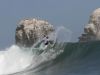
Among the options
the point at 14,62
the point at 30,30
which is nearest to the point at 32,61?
the point at 14,62

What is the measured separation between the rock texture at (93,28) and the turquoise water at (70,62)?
45.7ft

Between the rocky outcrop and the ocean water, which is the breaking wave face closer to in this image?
the ocean water

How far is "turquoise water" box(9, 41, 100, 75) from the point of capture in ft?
68.4

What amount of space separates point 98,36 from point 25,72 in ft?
66.3

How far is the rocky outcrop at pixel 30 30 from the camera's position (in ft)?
137

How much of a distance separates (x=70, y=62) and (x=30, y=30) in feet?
67.6

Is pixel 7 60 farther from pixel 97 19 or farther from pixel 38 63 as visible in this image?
pixel 97 19

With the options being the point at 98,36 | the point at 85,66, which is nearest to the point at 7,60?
the point at 85,66

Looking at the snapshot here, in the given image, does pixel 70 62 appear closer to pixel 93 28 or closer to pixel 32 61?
pixel 32 61

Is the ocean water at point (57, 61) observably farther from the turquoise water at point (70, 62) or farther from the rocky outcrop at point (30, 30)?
A: the rocky outcrop at point (30, 30)

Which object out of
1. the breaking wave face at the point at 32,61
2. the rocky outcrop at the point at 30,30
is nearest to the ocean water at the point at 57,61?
the breaking wave face at the point at 32,61

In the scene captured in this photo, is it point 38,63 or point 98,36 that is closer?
point 38,63

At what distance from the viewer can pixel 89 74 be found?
1927cm

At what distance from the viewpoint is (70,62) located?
77.0ft
